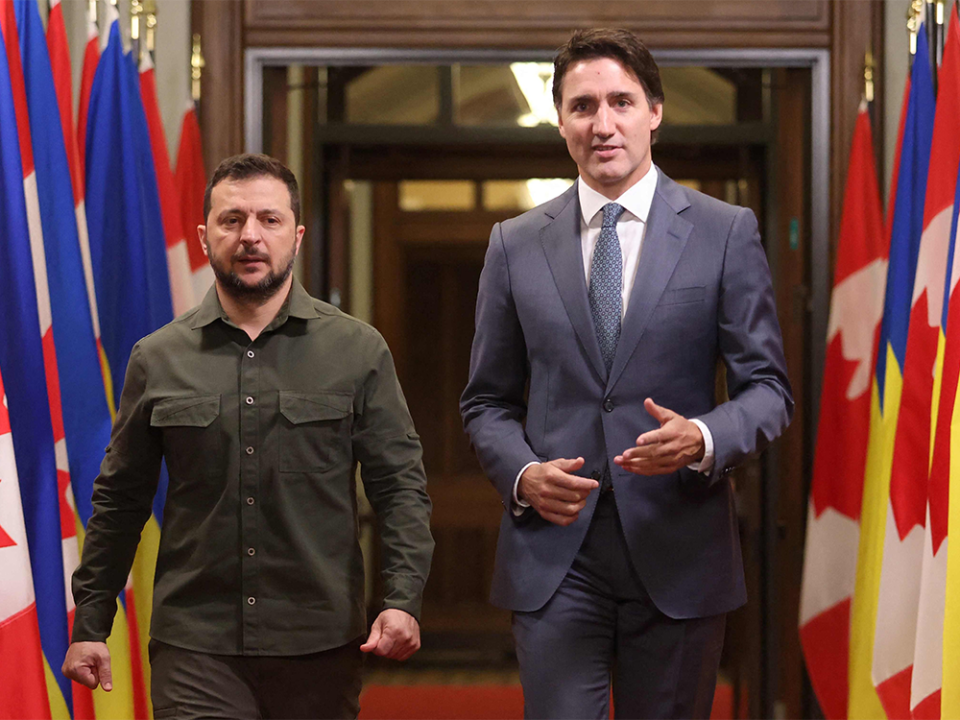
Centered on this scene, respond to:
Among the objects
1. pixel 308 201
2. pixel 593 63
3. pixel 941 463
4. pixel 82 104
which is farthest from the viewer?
pixel 308 201

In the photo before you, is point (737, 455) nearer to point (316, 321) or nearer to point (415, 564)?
point (415, 564)

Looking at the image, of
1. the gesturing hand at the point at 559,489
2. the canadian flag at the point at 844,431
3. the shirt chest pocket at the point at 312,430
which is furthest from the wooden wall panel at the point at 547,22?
the gesturing hand at the point at 559,489

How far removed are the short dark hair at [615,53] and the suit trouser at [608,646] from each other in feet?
2.41

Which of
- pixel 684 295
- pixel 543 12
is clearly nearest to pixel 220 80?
pixel 543 12

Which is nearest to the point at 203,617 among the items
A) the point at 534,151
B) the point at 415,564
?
the point at 415,564

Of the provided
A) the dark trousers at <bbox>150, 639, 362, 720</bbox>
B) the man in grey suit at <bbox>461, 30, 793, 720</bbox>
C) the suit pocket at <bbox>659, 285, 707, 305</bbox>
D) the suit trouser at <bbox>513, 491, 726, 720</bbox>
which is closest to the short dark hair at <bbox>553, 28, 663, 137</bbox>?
the man in grey suit at <bbox>461, 30, 793, 720</bbox>

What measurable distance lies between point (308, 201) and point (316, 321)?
8.10 ft

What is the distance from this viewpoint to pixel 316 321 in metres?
2.09

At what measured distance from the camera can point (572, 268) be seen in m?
2.07

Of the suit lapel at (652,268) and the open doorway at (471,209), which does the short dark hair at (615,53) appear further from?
the open doorway at (471,209)

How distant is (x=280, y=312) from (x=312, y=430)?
221mm

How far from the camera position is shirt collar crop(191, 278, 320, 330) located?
2.04 m

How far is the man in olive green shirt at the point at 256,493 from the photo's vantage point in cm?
193

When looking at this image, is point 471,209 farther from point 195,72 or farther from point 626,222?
point 626,222
